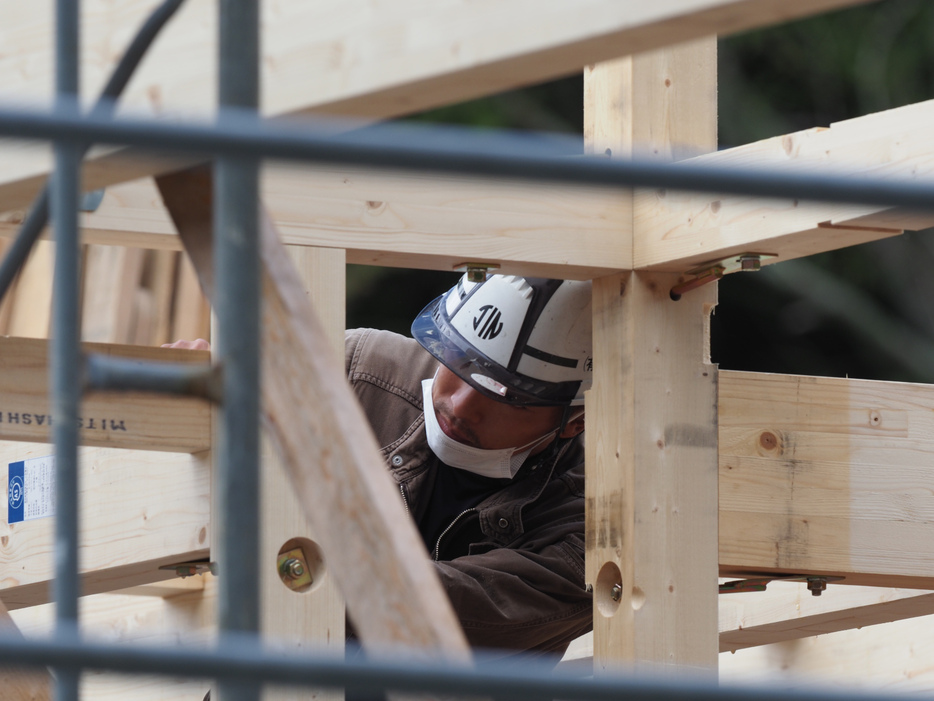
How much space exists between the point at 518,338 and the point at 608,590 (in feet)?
2.89

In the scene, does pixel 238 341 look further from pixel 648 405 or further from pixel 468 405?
pixel 468 405

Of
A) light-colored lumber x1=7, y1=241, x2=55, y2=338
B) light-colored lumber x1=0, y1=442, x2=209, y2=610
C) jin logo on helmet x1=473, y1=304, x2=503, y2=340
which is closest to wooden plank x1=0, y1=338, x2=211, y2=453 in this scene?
light-colored lumber x1=0, y1=442, x2=209, y2=610

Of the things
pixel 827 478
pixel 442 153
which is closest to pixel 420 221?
pixel 827 478

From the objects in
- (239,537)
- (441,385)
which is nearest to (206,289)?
(239,537)

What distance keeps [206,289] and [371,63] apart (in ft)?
1.22

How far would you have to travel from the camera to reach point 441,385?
4.26m

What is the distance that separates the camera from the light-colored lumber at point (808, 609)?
13.2 ft

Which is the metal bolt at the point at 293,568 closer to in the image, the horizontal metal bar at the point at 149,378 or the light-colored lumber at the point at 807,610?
the horizontal metal bar at the point at 149,378

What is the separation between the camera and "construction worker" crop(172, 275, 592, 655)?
12.4 feet

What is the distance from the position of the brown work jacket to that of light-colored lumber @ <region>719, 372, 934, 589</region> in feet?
3.14

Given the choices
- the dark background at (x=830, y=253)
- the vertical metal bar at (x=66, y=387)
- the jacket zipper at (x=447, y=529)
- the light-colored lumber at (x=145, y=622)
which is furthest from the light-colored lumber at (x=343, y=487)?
the dark background at (x=830, y=253)

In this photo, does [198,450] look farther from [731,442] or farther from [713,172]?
[713,172]

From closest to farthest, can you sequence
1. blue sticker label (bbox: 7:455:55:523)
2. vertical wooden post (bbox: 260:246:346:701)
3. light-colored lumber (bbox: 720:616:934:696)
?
vertical wooden post (bbox: 260:246:346:701)
blue sticker label (bbox: 7:455:55:523)
light-colored lumber (bbox: 720:616:934:696)

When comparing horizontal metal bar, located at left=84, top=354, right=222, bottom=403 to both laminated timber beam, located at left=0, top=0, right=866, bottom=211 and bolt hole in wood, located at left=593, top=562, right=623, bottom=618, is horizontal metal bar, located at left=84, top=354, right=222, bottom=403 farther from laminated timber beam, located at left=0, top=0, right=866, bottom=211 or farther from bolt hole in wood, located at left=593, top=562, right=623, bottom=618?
bolt hole in wood, located at left=593, top=562, right=623, bottom=618
